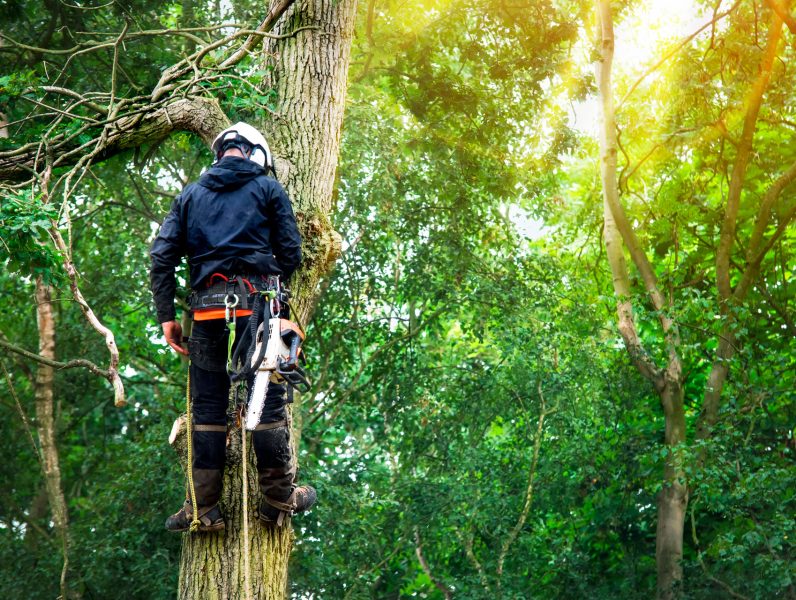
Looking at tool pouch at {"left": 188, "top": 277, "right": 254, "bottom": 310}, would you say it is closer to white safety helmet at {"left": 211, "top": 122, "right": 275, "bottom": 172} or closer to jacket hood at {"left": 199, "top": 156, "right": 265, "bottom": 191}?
jacket hood at {"left": 199, "top": 156, "right": 265, "bottom": 191}

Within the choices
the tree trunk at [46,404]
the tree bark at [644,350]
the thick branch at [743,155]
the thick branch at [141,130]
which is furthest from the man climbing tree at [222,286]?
the thick branch at [743,155]

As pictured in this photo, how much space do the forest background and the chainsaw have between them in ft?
19.4

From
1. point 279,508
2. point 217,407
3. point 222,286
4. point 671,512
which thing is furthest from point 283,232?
point 671,512

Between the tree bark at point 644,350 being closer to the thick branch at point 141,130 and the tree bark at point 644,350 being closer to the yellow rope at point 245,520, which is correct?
the thick branch at point 141,130

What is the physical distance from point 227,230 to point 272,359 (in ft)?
1.94

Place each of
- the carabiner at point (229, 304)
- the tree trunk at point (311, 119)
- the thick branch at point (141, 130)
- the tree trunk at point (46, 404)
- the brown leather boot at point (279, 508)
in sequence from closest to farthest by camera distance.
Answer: the carabiner at point (229, 304) → the brown leather boot at point (279, 508) → the tree trunk at point (311, 119) → the thick branch at point (141, 130) → the tree trunk at point (46, 404)

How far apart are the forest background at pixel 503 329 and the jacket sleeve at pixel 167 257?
223 inches

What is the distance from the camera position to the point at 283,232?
162 inches

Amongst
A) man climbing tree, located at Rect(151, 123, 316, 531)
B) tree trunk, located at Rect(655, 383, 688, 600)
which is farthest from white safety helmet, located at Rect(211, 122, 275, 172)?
tree trunk, located at Rect(655, 383, 688, 600)

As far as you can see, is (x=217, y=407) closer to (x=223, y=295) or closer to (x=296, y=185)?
(x=223, y=295)

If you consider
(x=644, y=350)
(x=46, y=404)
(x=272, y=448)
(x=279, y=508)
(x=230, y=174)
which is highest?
(x=644, y=350)

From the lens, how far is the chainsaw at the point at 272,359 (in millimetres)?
3830

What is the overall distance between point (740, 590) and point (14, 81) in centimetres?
880

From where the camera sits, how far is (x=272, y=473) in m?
4.08
